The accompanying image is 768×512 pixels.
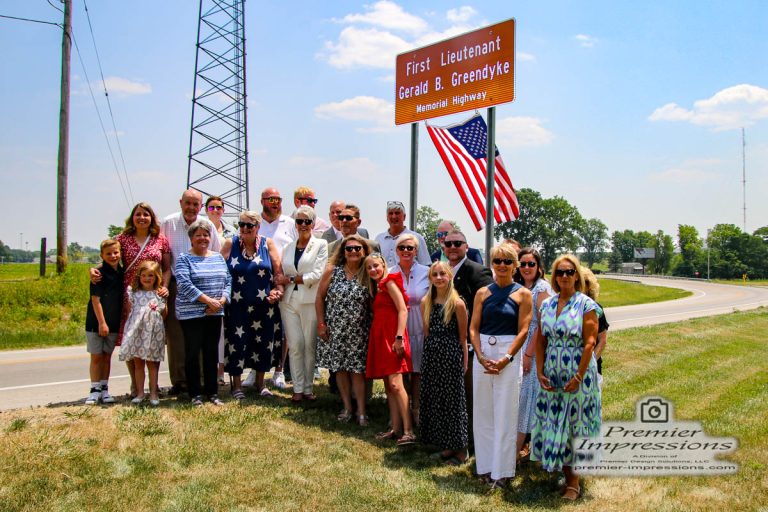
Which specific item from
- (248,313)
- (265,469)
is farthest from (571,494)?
(248,313)

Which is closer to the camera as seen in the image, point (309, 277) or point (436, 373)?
point (436, 373)

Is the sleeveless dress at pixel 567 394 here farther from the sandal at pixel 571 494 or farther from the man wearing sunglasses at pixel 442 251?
the man wearing sunglasses at pixel 442 251

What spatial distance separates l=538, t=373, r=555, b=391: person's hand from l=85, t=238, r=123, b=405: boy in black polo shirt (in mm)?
4469

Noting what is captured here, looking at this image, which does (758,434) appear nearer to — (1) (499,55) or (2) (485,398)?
(2) (485,398)

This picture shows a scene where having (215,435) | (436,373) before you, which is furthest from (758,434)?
(215,435)

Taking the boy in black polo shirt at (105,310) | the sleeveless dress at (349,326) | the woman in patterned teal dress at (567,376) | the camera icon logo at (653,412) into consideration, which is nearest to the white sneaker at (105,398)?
the boy in black polo shirt at (105,310)

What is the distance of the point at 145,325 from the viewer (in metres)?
6.41

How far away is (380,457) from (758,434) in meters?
4.03

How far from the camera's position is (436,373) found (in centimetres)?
550

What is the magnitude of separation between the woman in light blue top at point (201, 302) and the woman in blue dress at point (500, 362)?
9.76 feet

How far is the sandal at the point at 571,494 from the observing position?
461cm

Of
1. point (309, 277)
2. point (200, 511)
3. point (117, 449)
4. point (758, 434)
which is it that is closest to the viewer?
point (200, 511)

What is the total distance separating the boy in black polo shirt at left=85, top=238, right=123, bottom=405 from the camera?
6395 millimetres

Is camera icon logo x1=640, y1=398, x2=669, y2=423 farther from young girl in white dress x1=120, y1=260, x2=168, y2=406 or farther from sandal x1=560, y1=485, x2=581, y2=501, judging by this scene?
young girl in white dress x1=120, y1=260, x2=168, y2=406
